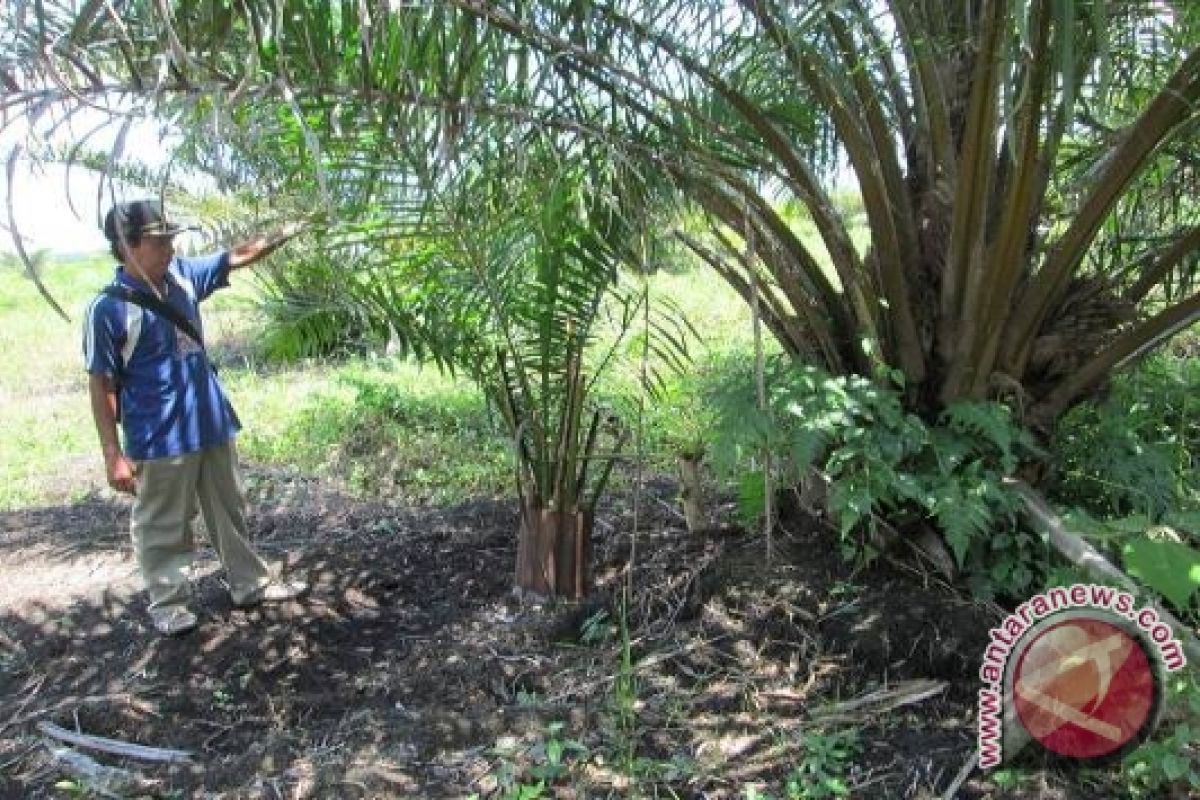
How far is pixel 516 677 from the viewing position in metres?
3.00

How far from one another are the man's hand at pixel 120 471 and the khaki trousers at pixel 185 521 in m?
0.03

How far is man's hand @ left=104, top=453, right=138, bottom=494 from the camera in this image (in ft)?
10.4

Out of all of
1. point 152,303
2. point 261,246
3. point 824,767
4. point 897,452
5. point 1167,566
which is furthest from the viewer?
point 261,246

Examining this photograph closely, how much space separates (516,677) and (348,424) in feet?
10.1

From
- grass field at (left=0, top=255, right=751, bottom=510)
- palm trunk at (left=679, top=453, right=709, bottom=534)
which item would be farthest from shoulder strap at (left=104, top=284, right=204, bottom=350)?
palm trunk at (left=679, top=453, right=709, bottom=534)

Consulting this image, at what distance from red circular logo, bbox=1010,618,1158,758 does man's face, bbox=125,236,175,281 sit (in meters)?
2.66

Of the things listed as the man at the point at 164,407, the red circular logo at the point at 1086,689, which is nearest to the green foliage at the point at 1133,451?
the red circular logo at the point at 1086,689

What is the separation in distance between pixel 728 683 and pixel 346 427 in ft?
11.4

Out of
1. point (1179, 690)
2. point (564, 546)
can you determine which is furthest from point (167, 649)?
point (1179, 690)

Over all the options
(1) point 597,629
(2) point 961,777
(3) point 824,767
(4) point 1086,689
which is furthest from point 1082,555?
(1) point 597,629

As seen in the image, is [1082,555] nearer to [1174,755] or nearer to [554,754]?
[1174,755]

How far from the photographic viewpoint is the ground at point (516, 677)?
2.50 metres

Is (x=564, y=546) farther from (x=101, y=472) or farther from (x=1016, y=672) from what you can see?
(x=101, y=472)

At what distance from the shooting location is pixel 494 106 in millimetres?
2568
